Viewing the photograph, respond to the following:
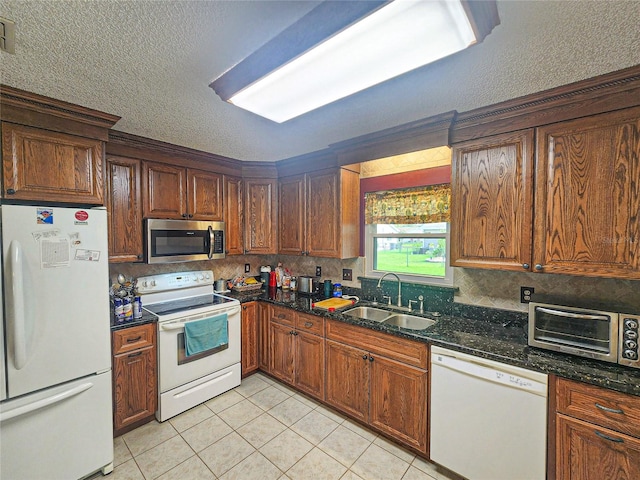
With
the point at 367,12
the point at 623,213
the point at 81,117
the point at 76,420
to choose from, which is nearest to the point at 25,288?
the point at 76,420

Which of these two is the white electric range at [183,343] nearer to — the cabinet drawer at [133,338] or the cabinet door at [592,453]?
the cabinet drawer at [133,338]

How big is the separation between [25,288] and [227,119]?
1575 millimetres

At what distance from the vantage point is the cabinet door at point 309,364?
8.38ft

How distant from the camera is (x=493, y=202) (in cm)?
189

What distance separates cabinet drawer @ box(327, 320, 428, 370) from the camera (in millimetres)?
1938

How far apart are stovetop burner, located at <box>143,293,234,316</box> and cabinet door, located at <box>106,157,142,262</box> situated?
49cm

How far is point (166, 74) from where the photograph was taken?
146 centimetres

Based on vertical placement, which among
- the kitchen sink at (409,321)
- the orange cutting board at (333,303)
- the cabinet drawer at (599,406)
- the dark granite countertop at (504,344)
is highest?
the orange cutting board at (333,303)

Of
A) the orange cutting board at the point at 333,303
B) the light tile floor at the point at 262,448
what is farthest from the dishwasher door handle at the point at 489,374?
the orange cutting board at the point at 333,303

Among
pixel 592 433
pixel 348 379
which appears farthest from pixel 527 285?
pixel 348 379

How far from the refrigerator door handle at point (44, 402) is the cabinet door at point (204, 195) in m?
1.60

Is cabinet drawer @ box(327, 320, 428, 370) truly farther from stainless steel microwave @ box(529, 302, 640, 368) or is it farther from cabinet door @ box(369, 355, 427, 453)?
stainless steel microwave @ box(529, 302, 640, 368)

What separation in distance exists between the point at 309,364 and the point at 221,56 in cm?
245

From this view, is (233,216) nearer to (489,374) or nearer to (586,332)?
(489,374)
